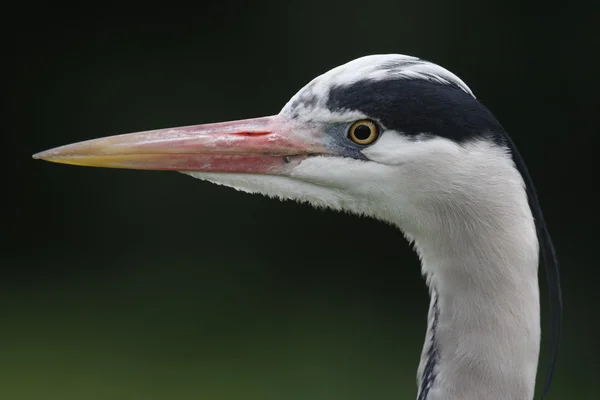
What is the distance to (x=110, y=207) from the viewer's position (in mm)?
5152

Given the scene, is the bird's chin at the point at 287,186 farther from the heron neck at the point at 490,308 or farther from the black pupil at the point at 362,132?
the heron neck at the point at 490,308

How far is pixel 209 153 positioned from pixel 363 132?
31cm

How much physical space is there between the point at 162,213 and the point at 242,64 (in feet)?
3.12

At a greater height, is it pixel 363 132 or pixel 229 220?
pixel 363 132

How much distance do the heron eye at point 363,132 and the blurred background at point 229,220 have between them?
8.14 feet

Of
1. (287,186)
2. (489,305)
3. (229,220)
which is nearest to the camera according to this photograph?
(489,305)

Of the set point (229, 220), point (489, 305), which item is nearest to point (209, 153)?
point (489, 305)

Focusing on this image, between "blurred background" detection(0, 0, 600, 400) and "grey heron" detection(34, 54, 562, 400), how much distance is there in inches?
93.3

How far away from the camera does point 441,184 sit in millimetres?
1696

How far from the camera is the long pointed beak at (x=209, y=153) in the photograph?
1786 mm

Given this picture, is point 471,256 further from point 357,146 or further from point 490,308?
point 357,146

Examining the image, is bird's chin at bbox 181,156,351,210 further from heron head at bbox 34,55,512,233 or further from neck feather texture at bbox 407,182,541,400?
neck feather texture at bbox 407,182,541,400

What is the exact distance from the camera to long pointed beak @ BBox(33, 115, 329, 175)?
1786mm

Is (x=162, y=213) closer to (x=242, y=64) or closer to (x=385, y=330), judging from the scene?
(x=242, y=64)
